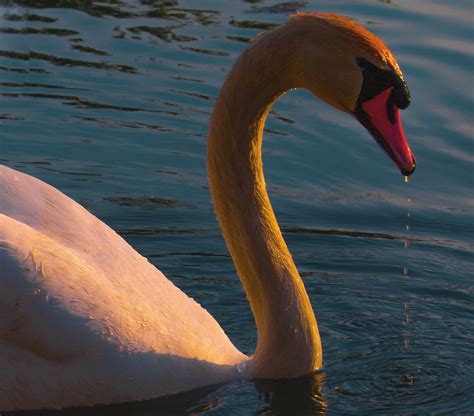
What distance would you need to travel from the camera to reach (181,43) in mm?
11625

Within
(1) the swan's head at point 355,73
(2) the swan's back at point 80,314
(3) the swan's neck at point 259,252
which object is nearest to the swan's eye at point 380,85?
(1) the swan's head at point 355,73

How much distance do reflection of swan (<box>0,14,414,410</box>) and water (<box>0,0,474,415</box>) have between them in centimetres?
16

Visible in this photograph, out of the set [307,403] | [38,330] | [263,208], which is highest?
[263,208]

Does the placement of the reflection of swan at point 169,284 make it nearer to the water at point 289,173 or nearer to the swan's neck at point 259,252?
the swan's neck at point 259,252

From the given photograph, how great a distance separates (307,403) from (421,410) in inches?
20.7

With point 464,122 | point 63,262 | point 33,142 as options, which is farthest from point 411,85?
point 63,262

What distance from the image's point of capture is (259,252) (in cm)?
609

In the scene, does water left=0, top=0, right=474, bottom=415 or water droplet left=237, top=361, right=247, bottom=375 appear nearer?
water droplet left=237, top=361, right=247, bottom=375

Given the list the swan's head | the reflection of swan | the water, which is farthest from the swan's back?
the swan's head

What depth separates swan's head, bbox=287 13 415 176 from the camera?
5.51 m

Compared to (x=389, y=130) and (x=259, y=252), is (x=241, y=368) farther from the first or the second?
(x=389, y=130)

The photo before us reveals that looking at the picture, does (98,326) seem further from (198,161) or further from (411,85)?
(411,85)

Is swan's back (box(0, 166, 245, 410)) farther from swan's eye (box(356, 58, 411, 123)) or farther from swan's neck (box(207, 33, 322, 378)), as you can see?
swan's eye (box(356, 58, 411, 123))

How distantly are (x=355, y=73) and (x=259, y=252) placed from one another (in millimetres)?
1036
